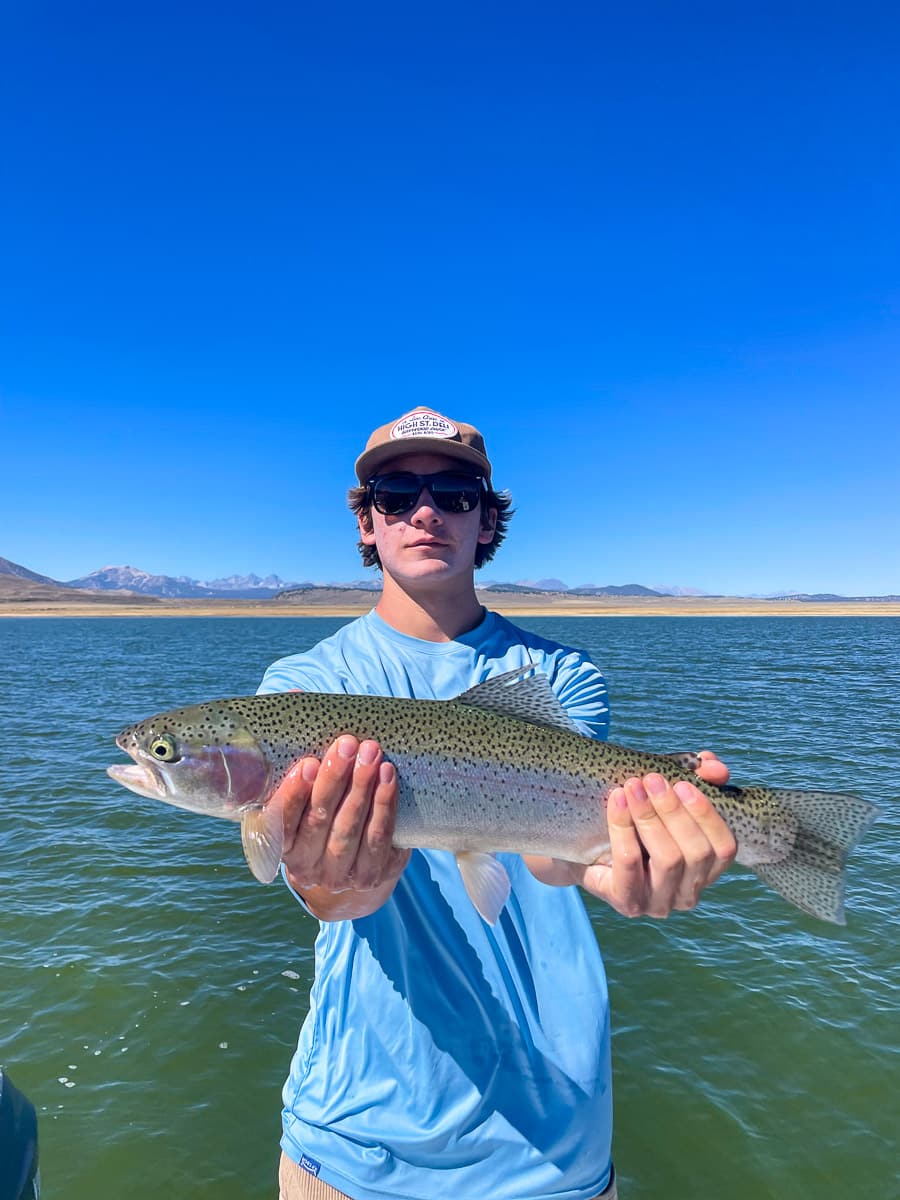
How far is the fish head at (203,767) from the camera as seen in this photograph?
11.8ft

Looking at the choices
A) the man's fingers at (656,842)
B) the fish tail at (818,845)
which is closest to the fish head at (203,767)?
the man's fingers at (656,842)

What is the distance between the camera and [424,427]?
412 centimetres

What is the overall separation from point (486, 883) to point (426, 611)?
4.75ft

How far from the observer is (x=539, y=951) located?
3256mm

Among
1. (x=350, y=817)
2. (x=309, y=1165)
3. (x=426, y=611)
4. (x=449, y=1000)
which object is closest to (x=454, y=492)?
(x=426, y=611)

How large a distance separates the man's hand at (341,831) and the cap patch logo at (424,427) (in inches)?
69.9

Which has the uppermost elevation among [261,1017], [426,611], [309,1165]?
[426,611]

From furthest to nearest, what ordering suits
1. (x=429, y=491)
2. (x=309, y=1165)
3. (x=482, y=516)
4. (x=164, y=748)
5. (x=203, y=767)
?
(x=482, y=516) < (x=429, y=491) < (x=164, y=748) < (x=203, y=767) < (x=309, y=1165)

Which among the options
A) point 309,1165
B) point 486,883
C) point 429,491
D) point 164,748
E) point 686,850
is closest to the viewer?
point 309,1165

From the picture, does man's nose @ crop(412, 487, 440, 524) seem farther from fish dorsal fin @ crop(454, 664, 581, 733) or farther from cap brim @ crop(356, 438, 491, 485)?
fish dorsal fin @ crop(454, 664, 581, 733)

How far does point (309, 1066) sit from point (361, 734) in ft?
4.74

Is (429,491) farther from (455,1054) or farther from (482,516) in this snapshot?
(455,1054)

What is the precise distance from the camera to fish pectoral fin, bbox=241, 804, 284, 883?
3164 millimetres

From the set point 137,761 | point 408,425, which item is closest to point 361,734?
point 137,761
